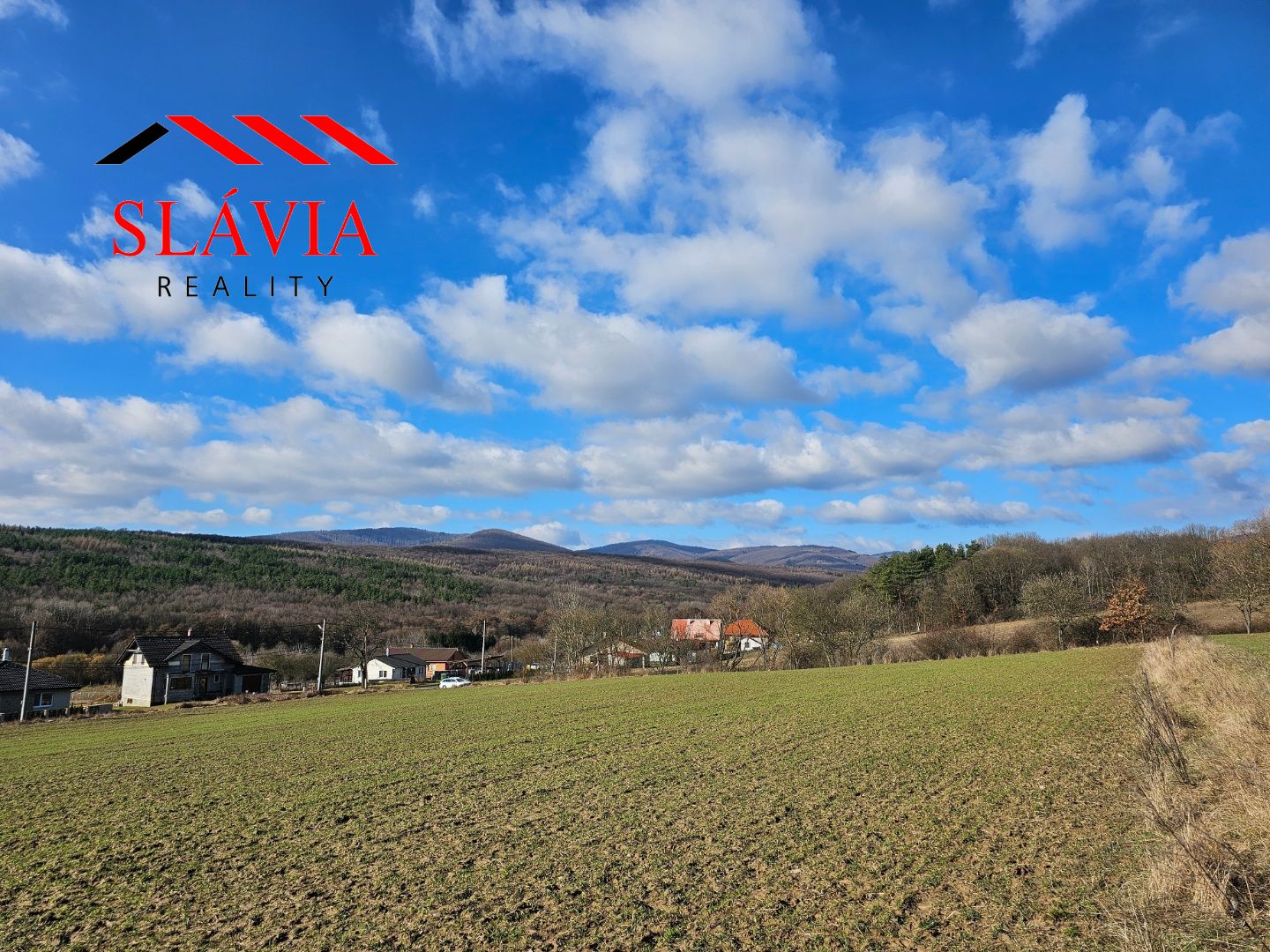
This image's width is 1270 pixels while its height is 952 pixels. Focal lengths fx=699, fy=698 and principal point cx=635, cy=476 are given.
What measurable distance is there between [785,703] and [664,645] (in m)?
49.4

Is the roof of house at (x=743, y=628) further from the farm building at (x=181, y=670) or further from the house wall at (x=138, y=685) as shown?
the house wall at (x=138, y=685)

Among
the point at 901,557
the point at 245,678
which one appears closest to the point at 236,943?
the point at 245,678

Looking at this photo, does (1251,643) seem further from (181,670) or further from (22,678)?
(181,670)

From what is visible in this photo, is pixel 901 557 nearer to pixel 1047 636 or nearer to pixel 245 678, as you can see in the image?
pixel 1047 636

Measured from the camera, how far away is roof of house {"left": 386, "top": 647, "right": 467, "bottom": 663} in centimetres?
10431

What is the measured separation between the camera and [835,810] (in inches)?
528

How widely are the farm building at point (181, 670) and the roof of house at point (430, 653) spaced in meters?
28.0

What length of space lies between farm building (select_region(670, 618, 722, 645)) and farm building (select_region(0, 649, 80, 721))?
57690 mm

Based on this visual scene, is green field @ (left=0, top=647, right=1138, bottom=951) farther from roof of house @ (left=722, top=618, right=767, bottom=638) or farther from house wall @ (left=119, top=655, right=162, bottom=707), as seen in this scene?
roof of house @ (left=722, top=618, right=767, bottom=638)

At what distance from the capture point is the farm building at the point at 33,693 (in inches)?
2048

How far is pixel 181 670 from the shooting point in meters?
68.7

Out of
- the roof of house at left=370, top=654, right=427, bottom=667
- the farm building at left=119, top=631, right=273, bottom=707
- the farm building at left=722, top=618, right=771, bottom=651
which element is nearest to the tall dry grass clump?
the farm building at left=722, top=618, right=771, bottom=651

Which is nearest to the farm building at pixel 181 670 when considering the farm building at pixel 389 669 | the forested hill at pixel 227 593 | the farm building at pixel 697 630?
the farm building at pixel 389 669

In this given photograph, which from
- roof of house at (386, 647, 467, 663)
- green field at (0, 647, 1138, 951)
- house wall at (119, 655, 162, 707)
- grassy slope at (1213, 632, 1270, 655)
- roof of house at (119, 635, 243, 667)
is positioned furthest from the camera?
roof of house at (386, 647, 467, 663)
